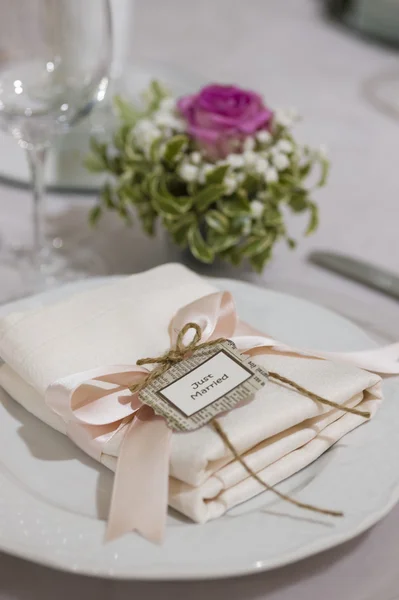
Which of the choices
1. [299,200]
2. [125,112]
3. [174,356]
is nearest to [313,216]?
[299,200]

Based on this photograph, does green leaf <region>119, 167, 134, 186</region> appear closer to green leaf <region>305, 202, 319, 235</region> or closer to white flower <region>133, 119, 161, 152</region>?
white flower <region>133, 119, 161, 152</region>

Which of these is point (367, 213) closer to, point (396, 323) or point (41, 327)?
point (396, 323)

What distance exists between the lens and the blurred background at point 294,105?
34.7 inches

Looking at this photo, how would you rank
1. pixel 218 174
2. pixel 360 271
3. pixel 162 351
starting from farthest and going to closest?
1. pixel 360 271
2. pixel 218 174
3. pixel 162 351

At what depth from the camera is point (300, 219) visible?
3.24 feet

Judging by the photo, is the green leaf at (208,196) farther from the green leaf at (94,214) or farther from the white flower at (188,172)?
the green leaf at (94,214)

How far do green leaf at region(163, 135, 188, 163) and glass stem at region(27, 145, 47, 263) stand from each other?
13 centimetres

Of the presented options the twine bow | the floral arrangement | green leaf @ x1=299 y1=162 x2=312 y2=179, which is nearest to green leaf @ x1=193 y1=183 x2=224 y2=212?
the floral arrangement

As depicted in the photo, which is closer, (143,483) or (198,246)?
(143,483)

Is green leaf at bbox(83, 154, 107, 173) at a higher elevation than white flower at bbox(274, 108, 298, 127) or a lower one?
lower

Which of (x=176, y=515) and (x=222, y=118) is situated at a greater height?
(x=222, y=118)

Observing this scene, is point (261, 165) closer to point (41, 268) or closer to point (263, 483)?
point (41, 268)

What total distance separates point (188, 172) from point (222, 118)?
0.06m

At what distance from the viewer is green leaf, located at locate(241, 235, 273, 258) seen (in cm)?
78
